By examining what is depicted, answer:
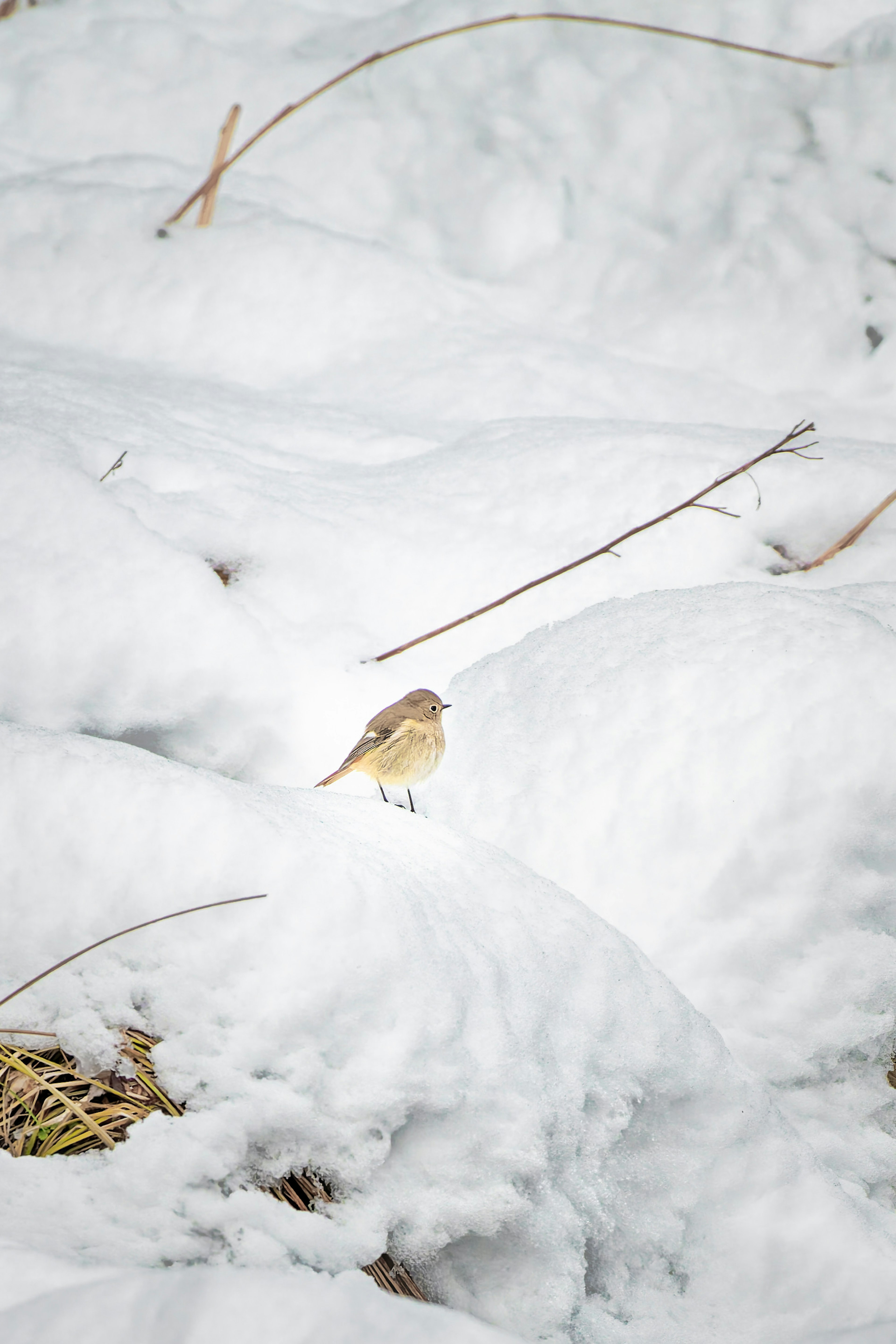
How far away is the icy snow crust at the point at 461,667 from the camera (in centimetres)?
131

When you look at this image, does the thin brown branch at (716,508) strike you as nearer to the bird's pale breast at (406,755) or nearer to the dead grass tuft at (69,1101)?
the bird's pale breast at (406,755)

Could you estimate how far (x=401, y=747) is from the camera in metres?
2.10

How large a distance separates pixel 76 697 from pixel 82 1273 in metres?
1.29

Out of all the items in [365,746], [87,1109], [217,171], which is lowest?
[365,746]

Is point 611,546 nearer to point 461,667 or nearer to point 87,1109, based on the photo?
point 461,667

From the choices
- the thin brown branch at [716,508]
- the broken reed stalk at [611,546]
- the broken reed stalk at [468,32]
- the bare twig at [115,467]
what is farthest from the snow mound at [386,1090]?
the broken reed stalk at [468,32]

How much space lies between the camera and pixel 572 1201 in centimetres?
141

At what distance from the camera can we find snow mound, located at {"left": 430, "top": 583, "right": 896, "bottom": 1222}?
1.91 metres

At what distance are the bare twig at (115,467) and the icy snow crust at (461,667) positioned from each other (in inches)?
2.8

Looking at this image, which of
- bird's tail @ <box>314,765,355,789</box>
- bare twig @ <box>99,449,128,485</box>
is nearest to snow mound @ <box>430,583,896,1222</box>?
bird's tail @ <box>314,765,355,789</box>

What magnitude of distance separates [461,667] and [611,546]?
52 centimetres

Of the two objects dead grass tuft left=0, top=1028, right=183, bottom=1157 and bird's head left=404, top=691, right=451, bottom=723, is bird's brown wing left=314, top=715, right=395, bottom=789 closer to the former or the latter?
bird's head left=404, top=691, right=451, bottom=723

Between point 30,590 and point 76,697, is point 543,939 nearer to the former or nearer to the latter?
point 76,697

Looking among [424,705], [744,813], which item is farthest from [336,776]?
[744,813]
